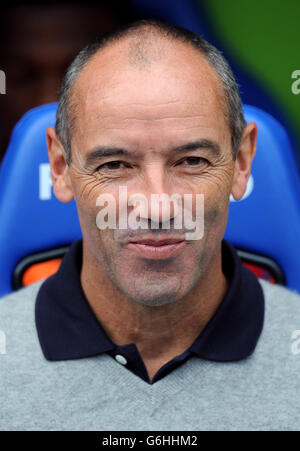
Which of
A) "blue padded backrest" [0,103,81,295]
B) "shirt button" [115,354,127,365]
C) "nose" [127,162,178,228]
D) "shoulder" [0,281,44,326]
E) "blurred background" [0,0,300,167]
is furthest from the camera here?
"blurred background" [0,0,300,167]

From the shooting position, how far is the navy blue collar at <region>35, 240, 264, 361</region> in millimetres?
1277

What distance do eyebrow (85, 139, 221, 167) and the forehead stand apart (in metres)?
0.02

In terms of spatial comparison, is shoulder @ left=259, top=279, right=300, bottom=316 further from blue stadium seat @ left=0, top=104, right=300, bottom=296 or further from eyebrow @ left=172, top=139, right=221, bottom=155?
eyebrow @ left=172, top=139, right=221, bottom=155

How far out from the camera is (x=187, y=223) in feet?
3.84

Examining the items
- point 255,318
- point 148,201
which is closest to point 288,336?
point 255,318

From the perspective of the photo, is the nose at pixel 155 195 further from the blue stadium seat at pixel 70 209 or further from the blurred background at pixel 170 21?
the blurred background at pixel 170 21

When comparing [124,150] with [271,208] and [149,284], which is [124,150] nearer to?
[149,284]

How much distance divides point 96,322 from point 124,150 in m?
0.35

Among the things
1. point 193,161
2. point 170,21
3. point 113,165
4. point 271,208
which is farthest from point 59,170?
point 170,21

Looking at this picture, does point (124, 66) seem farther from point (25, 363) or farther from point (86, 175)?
point (25, 363)

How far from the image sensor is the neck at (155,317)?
130cm

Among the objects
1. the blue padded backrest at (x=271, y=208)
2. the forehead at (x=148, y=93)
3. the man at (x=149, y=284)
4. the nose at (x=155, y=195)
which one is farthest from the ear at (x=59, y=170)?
the blue padded backrest at (x=271, y=208)

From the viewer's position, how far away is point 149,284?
1180 millimetres

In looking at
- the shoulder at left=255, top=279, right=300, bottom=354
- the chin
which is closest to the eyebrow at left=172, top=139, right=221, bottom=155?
the chin
